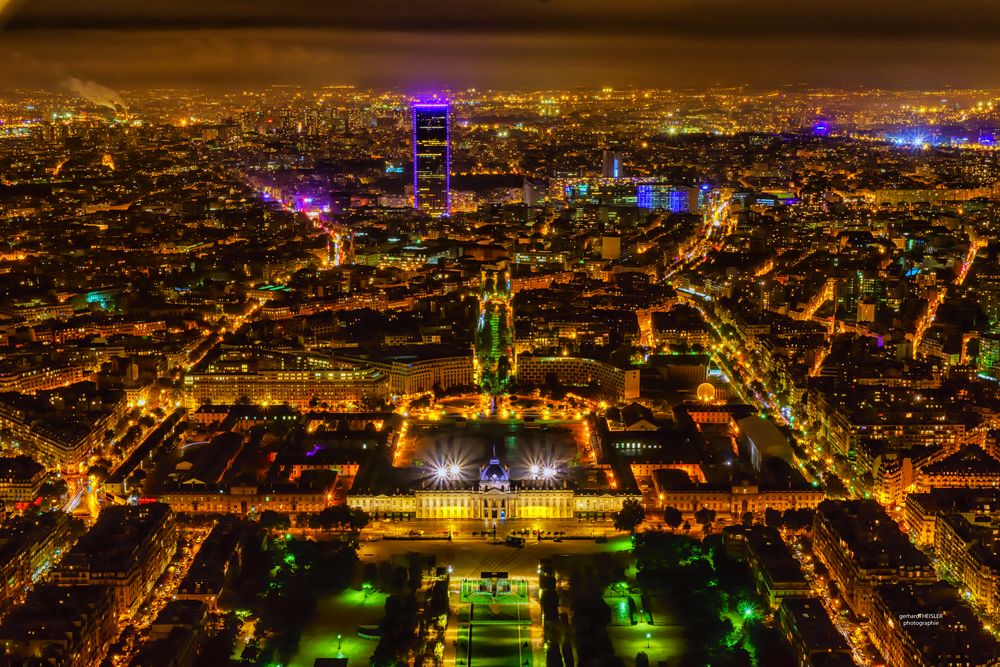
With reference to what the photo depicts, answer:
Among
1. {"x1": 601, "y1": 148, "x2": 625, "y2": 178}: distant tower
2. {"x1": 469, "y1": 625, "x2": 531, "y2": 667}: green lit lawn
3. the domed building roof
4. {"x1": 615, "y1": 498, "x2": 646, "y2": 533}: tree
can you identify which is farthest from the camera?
{"x1": 601, "y1": 148, "x2": 625, "y2": 178}: distant tower

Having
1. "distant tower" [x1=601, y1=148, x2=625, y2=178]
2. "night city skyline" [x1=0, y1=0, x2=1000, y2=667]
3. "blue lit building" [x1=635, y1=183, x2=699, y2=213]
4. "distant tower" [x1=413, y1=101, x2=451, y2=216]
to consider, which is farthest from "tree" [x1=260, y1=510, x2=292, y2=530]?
"distant tower" [x1=601, y1=148, x2=625, y2=178]

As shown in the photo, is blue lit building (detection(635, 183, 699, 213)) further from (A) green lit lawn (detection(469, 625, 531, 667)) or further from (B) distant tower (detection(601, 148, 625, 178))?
(A) green lit lawn (detection(469, 625, 531, 667))

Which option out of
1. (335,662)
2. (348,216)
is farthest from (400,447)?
(348,216)

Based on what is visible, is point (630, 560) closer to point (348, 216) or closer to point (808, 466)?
point (808, 466)

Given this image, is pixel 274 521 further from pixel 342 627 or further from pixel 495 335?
pixel 495 335

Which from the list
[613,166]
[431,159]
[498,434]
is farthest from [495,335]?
[613,166]

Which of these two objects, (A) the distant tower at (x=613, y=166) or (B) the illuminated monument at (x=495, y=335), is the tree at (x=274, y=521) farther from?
(A) the distant tower at (x=613, y=166)

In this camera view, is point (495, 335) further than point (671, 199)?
No
